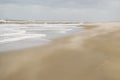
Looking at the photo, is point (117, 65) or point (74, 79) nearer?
point (74, 79)

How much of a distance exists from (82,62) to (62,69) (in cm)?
101

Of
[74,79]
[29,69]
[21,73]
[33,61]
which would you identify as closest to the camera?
[74,79]

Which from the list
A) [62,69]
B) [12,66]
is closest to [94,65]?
[62,69]

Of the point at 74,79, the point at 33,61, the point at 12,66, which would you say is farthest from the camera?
the point at 33,61

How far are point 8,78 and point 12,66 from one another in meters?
1.10

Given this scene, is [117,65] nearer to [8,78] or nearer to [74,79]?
[74,79]

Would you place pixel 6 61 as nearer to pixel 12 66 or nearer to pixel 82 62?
pixel 12 66

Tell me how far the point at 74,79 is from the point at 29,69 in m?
1.47

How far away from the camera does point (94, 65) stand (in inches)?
218

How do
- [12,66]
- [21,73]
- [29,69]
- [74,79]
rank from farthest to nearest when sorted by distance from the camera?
[12,66]
[29,69]
[21,73]
[74,79]

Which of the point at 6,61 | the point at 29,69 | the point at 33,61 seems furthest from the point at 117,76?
the point at 6,61

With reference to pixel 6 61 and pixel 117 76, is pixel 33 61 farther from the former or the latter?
pixel 117 76

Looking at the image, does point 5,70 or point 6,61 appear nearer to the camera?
point 5,70

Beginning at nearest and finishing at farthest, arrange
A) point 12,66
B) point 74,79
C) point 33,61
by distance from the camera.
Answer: point 74,79
point 12,66
point 33,61
